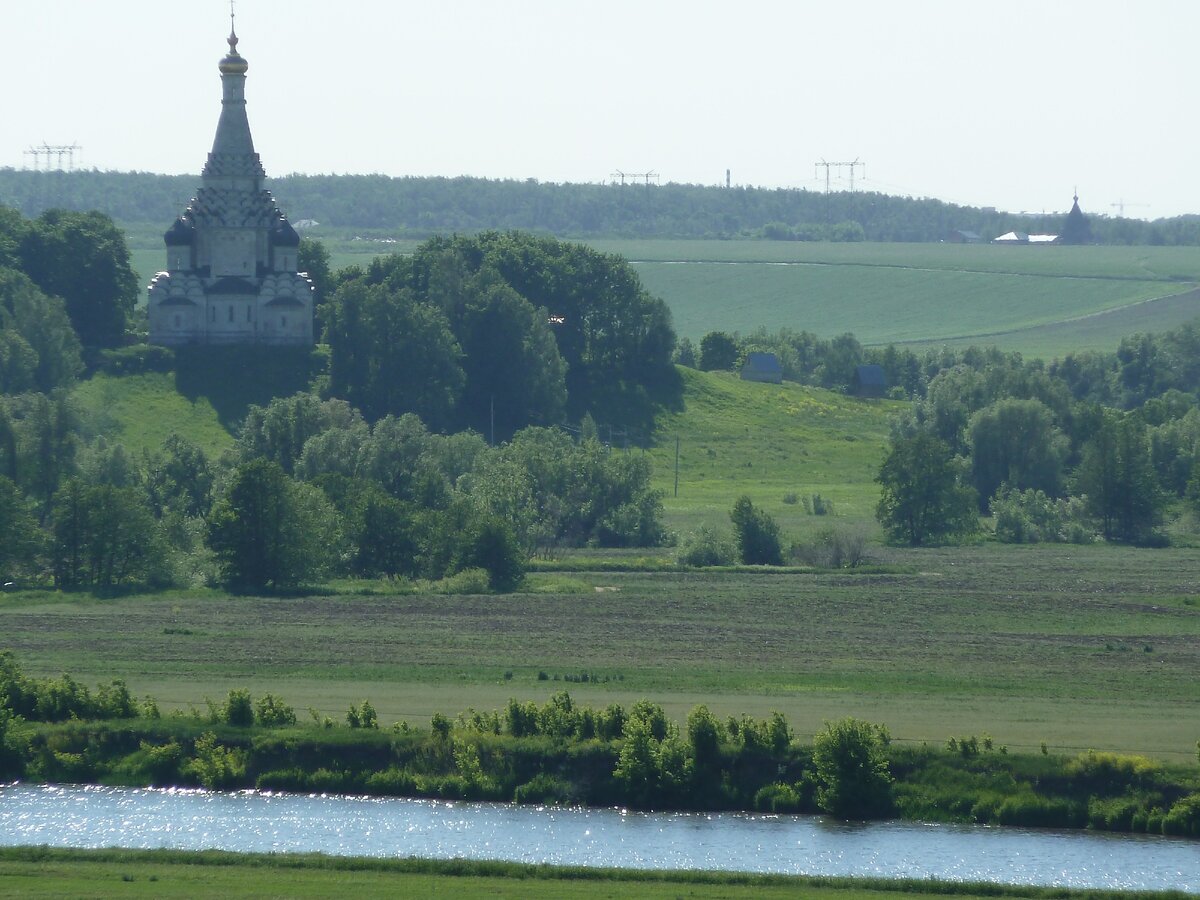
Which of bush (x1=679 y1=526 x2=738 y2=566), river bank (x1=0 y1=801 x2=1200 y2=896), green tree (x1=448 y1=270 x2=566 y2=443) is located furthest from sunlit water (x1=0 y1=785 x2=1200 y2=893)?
green tree (x1=448 y1=270 x2=566 y2=443)

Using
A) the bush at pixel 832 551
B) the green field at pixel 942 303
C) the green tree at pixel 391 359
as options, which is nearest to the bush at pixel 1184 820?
the bush at pixel 832 551

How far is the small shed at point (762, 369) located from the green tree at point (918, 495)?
Result: 37581mm

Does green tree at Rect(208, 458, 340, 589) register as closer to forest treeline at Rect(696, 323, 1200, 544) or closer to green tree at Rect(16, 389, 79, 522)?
green tree at Rect(16, 389, 79, 522)

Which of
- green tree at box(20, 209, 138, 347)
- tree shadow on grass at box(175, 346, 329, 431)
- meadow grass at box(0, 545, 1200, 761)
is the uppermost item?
green tree at box(20, 209, 138, 347)

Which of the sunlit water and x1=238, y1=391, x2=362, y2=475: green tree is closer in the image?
the sunlit water

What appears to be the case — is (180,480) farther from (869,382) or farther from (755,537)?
(869,382)

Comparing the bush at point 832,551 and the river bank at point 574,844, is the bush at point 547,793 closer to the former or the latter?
the river bank at point 574,844

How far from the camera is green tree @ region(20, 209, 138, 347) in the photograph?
101 m

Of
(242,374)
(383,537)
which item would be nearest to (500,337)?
(242,374)

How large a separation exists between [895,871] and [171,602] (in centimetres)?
3086

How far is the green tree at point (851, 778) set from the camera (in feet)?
127

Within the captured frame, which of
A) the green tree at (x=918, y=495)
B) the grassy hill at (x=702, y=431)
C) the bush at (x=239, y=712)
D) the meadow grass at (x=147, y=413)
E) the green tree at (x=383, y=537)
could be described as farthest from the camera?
the meadow grass at (x=147, y=413)

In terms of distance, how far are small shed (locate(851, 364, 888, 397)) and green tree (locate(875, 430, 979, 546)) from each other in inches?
1681

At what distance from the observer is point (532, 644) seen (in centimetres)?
5353
